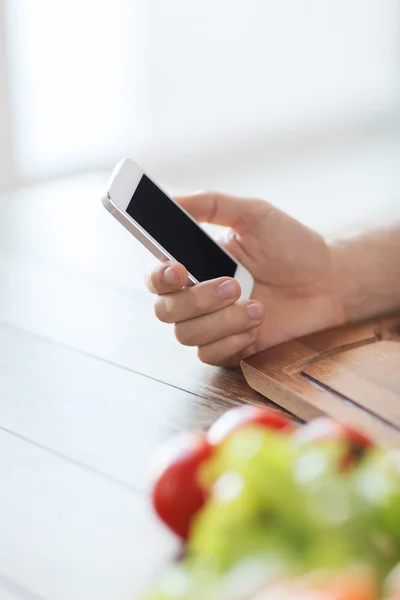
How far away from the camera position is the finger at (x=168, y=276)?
3.51ft

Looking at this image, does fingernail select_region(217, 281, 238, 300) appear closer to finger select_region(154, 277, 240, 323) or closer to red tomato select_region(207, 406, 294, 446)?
finger select_region(154, 277, 240, 323)

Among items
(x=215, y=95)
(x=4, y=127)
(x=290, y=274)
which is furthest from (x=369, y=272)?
(x=215, y=95)

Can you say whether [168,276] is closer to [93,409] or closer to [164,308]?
[164,308]

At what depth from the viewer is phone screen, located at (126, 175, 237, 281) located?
1092mm

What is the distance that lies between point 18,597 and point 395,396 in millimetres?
454

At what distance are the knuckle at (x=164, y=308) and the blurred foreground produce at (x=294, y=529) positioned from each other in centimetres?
52

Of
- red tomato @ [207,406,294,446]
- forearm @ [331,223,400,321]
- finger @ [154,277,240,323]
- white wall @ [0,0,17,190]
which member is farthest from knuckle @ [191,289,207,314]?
white wall @ [0,0,17,190]

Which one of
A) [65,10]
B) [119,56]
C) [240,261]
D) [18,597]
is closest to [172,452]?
[18,597]

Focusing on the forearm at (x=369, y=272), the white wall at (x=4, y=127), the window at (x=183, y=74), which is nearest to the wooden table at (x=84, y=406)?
the forearm at (x=369, y=272)

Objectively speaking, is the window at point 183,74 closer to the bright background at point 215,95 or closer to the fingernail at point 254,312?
the bright background at point 215,95

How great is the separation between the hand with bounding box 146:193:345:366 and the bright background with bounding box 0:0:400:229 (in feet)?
4.37

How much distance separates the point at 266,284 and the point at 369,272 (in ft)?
0.53

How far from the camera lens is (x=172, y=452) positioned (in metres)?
0.70

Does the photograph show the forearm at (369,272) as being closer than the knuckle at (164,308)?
No
